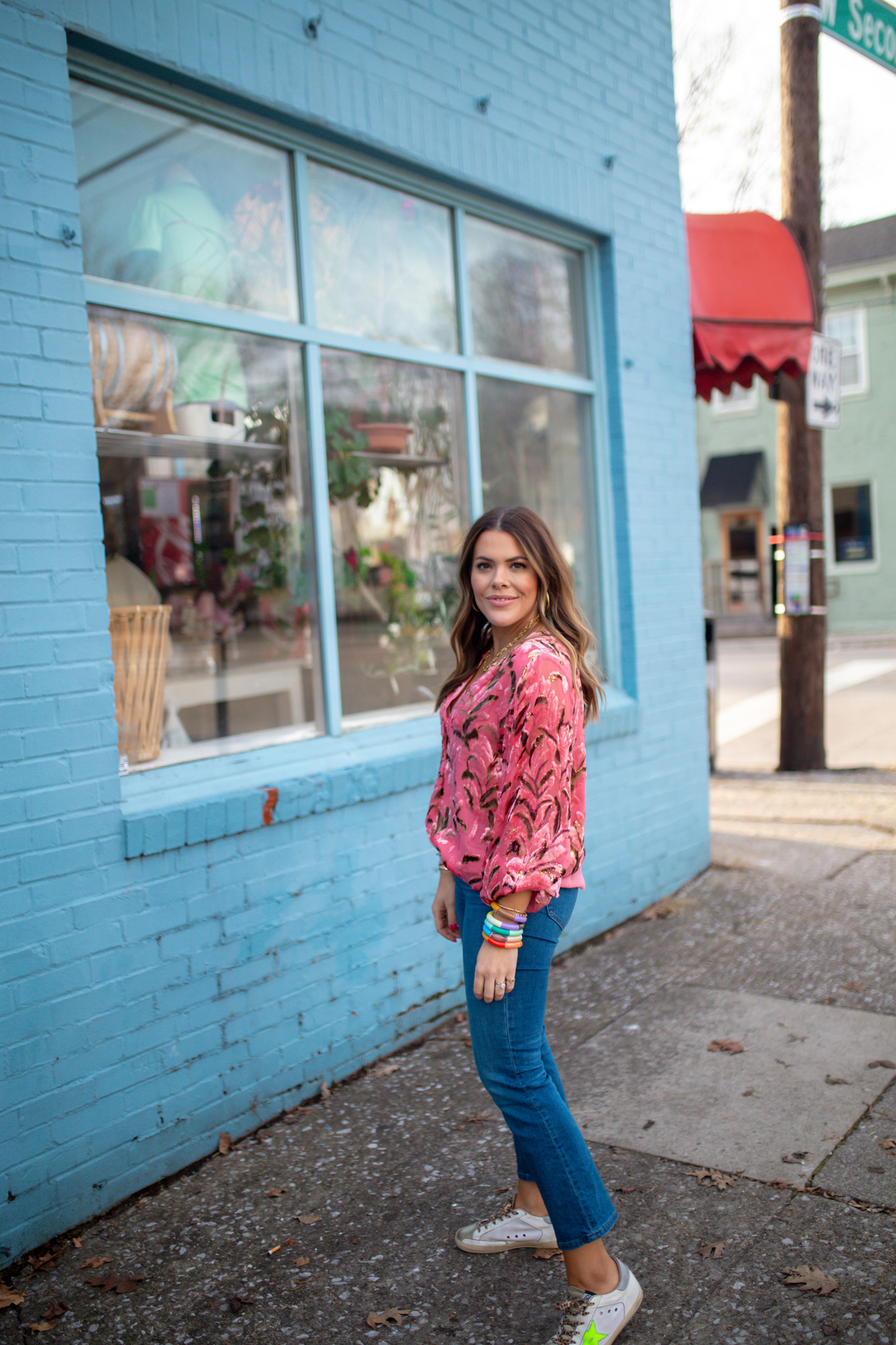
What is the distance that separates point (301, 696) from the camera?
4.82 metres

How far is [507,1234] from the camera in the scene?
285 cm

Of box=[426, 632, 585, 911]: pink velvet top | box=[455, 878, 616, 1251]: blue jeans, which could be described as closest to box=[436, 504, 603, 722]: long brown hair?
box=[426, 632, 585, 911]: pink velvet top

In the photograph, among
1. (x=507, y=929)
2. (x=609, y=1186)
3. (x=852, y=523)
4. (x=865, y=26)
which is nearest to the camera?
(x=507, y=929)

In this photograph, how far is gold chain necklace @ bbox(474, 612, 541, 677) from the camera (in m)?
2.57

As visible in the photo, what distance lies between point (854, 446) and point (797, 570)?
15815mm

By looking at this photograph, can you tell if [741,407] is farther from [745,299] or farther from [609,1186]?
[609,1186]

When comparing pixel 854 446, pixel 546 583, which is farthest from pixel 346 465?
pixel 854 446

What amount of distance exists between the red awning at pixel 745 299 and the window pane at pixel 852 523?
58.3ft

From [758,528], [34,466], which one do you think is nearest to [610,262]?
[34,466]

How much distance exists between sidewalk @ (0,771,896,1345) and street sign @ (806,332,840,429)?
4.30 meters

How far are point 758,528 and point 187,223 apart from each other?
74.5 ft

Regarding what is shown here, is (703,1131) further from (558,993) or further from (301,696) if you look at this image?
(301,696)

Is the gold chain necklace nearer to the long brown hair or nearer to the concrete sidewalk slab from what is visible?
the long brown hair

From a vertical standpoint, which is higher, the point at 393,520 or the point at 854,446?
the point at 854,446
